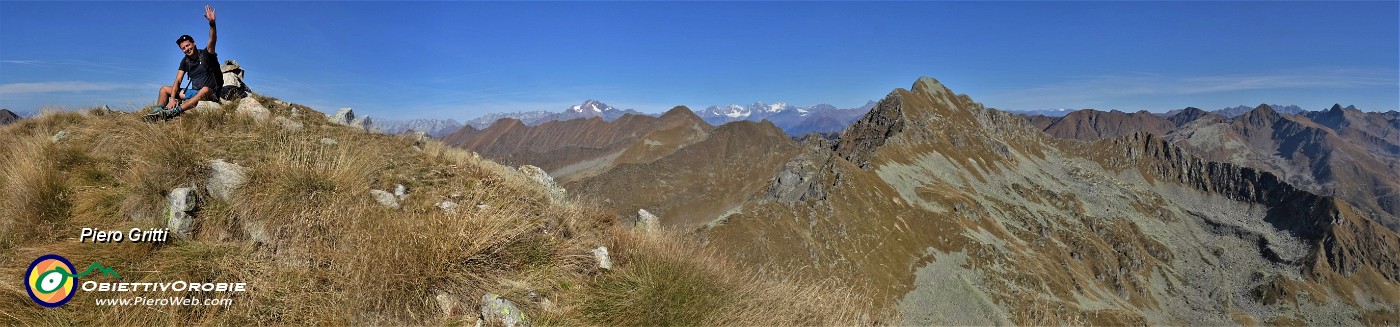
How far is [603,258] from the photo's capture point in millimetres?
6672

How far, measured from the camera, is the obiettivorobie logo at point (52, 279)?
4.70 metres

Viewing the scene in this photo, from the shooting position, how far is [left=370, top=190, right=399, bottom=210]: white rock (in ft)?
22.6

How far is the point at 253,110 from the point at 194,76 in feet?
4.05

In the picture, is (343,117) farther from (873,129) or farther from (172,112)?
(873,129)

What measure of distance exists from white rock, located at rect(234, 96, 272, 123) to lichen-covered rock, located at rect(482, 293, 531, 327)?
24.8ft

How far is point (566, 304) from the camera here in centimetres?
571

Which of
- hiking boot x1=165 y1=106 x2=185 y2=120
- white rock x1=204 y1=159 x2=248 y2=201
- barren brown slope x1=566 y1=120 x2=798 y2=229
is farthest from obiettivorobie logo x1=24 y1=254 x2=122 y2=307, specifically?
barren brown slope x1=566 y1=120 x2=798 y2=229

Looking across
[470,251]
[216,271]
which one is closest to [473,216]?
[470,251]

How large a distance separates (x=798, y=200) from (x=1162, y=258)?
87789mm

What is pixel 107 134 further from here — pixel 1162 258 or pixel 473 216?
pixel 1162 258

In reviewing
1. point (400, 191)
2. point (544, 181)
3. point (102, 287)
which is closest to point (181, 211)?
point (102, 287)

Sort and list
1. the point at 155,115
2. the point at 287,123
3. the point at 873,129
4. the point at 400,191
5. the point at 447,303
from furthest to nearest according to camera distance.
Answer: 1. the point at 873,129
2. the point at 287,123
3. the point at 155,115
4. the point at 400,191
5. the point at 447,303

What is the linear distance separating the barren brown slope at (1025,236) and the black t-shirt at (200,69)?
1064 cm

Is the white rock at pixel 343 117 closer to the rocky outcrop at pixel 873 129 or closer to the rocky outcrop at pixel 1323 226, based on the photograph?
the rocky outcrop at pixel 873 129
